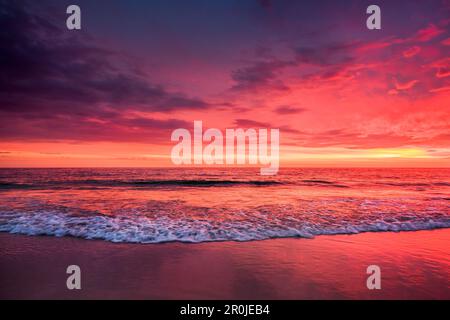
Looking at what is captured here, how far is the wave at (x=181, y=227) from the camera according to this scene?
8539 millimetres

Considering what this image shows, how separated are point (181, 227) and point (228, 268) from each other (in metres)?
3.95

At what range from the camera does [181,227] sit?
955 centimetres

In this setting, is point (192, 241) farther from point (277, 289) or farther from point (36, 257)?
point (36, 257)

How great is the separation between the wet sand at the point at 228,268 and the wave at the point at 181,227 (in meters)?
0.58

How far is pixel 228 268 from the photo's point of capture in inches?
237

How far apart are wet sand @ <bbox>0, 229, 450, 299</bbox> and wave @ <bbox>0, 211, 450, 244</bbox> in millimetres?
579

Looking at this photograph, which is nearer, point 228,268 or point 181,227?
point 228,268

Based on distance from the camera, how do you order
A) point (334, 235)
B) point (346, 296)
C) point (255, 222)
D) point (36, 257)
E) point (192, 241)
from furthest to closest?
point (255, 222) < point (334, 235) < point (192, 241) < point (36, 257) < point (346, 296)

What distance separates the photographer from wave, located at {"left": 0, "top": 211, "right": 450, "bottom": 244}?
854 centimetres

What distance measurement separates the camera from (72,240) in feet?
26.8

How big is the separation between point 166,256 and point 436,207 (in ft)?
50.4

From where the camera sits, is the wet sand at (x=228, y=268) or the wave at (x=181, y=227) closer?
the wet sand at (x=228, y=268)
